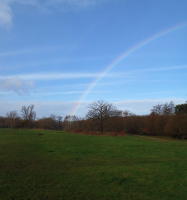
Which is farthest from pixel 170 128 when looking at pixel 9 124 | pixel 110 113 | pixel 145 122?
pixel 9 124

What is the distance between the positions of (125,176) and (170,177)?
1716 mm

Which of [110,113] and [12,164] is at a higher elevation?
[110,113]

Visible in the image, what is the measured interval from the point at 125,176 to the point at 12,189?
4.36 meters

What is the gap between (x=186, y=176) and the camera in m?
11.0

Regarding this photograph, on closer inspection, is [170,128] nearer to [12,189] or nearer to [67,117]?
[12,189]

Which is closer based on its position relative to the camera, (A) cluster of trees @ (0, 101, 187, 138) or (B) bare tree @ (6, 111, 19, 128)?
(A) cluster of trees @ (0, 101, 187, 138)

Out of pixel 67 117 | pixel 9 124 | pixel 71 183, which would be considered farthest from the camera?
pixel 67 117

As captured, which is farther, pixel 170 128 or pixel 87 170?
pixel 170 128

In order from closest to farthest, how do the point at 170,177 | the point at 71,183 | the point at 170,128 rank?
the point at 71,183 < the point at 170,177 < the point at 170,128

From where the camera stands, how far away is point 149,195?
26.1 ft

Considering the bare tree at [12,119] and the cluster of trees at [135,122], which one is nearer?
the cluster of trees at [135,122]

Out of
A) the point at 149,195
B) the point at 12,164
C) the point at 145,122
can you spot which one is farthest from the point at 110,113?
the point at 149,195

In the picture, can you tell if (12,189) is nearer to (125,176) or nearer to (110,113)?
(125,176)

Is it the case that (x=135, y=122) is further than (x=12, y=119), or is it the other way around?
(x=12, y=119)
